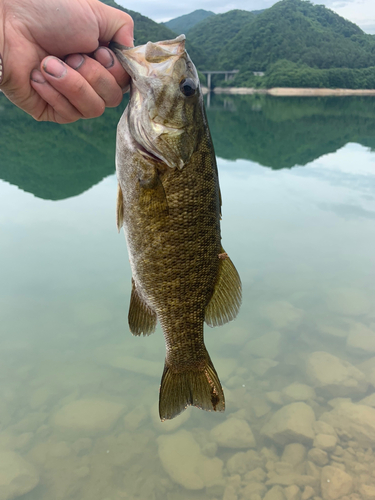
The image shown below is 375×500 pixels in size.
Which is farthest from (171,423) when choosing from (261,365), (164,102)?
(164,102)

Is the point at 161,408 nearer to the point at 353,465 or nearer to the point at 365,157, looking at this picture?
the point at 353,465

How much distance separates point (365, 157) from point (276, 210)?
34.8 feet

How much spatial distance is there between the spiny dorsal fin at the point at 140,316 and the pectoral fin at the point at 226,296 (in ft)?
1.14

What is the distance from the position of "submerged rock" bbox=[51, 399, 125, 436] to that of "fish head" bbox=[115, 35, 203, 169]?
3.84 m

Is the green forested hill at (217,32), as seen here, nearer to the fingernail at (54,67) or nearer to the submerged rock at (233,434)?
the submerged rock at (233,434)

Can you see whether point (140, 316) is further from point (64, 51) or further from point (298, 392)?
point (298, 392)

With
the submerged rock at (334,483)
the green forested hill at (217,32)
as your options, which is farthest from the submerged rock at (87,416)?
the green forested hill at (217,32)

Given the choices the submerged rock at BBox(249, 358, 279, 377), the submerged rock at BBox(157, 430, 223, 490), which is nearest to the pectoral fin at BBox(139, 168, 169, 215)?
the submerged rock at BBox(157, 430, 223, 490)

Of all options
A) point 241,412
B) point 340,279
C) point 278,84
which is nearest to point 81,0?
point 241,412

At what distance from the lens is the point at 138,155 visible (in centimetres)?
200

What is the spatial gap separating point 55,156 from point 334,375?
17221mm

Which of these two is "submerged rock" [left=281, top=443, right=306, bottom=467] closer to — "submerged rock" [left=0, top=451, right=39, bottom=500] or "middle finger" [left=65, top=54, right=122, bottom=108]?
"submerged rock" [left=0, top=451, right=39, bottom=500]

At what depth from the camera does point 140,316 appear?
93.7 inches

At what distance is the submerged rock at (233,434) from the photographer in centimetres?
443
